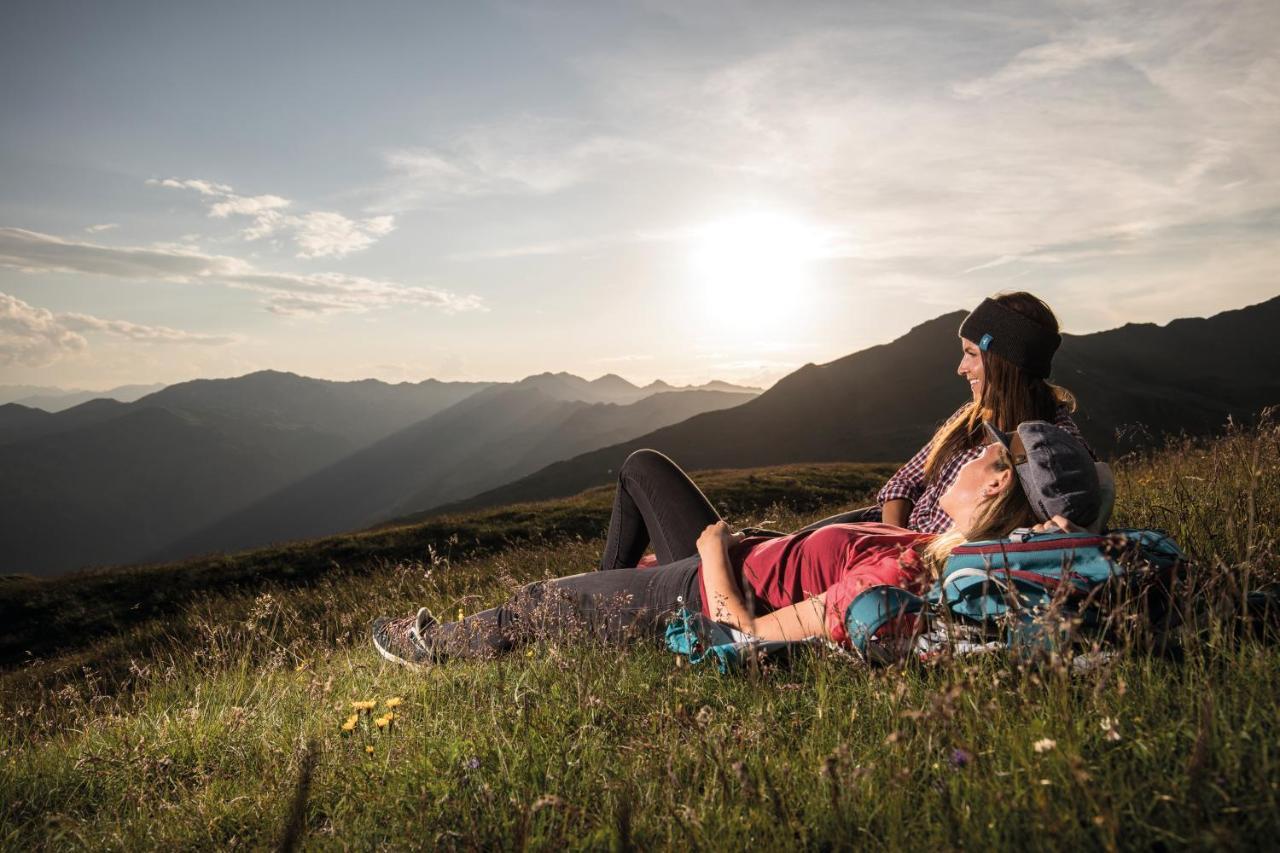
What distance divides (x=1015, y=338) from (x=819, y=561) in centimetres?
227

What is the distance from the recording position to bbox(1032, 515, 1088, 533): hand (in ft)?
10.5

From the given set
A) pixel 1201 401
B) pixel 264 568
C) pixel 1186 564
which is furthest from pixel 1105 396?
pixel 1186 564

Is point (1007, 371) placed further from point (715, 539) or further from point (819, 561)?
point (715, 539)

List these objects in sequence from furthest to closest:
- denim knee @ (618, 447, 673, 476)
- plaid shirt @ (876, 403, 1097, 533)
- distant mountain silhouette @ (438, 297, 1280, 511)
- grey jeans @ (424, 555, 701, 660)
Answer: distant mountain silhouette @ (438, 297, 1280, 511) → denim knee @ (618, 447, 673, 476) → plaid shirt @ (876, 403, 1097, 533) → grey jeans @ (424, 555, 701, 660)

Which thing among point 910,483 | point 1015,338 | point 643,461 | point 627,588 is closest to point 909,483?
point 910,483

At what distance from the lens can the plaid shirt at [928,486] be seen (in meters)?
5.20

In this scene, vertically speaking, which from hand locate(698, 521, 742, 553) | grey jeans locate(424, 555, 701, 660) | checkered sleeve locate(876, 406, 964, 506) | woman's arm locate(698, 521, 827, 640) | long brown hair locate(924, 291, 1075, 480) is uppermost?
long brown hair locate(924, 291, 1075, 480)

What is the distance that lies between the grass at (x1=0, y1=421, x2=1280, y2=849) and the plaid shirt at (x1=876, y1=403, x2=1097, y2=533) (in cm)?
103

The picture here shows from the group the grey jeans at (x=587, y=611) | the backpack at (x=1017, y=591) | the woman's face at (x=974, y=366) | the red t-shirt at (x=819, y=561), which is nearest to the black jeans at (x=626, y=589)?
the grey jeans at (x=587, y=611)

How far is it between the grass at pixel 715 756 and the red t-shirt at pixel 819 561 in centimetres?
52

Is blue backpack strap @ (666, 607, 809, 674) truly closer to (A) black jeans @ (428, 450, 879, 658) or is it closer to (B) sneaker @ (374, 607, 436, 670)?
(A) black jeans @ (428, 450, 879, 658)

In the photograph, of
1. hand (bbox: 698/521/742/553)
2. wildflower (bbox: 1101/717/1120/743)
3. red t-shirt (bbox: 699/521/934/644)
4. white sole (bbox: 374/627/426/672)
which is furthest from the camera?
white sole (bbox: 374/627/426/672)

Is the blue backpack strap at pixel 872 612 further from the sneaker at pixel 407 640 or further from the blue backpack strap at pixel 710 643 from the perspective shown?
the sneaker at pixel 407 640

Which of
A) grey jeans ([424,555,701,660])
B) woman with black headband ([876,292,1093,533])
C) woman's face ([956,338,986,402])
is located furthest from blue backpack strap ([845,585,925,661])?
woman's face ([956,338,986,402])
